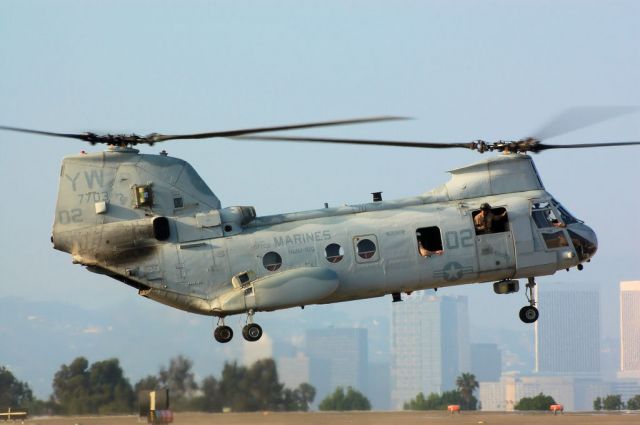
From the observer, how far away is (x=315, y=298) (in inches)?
1455

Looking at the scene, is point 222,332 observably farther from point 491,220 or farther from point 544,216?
point 544,216

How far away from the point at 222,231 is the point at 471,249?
7.29 meters

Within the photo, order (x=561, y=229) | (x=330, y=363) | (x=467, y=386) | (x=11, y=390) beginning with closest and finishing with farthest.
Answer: (x=561, y=229)
(x=11, y=390)
(x=330, y=363)
(x=467, y=386)

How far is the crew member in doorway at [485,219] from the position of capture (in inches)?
1506

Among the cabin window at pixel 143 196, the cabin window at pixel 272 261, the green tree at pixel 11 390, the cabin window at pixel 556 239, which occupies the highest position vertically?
the cabin window at pixel 143 196

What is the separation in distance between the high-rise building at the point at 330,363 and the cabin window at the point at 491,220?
11527 mm

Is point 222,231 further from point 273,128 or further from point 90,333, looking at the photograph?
point 90,333

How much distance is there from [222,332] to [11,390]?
1402 cm

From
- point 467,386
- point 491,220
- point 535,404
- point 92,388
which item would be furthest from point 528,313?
point 467,386

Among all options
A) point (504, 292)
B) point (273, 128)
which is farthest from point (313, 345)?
point (273, 128)

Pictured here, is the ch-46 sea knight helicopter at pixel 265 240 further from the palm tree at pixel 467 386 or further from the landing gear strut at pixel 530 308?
the palm tree at pixel 467 386

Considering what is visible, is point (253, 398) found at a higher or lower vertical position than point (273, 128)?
lower

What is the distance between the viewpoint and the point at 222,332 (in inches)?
1503

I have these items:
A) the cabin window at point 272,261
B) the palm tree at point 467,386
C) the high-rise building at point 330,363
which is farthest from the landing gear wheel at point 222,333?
the palm tree at point 467,386
